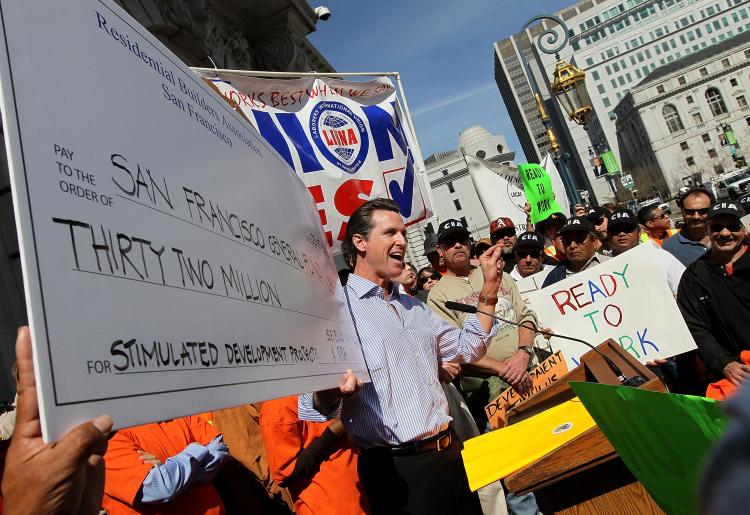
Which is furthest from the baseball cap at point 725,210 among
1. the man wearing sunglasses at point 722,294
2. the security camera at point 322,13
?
the security camera at point 322,13

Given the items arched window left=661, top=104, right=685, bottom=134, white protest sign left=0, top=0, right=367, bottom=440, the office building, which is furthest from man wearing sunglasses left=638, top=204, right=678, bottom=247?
the office building

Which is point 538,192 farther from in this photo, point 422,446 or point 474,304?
point 422,446

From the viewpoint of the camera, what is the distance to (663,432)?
1.20 metres

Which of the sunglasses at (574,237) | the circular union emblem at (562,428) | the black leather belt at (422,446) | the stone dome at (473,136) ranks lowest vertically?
the circular union emblem at (562,428)

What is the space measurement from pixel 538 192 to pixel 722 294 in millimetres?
5684

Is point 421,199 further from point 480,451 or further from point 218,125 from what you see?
point 218,125

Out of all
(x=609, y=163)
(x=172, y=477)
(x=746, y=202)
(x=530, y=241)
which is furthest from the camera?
(x=609, y=163)

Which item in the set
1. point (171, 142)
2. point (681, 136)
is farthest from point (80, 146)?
point (681, 136)

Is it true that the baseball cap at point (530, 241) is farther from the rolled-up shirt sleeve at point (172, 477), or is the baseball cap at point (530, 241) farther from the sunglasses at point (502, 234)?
the rolled-up shirt sleeve at point (172, 477)

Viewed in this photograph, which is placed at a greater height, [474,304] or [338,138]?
[338,138]

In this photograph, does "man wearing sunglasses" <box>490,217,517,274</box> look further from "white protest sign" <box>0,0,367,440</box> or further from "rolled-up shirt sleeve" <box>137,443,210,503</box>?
"white protest sign" <box>0,0,367,440</box>

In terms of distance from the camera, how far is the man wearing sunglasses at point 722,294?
12.7 feet

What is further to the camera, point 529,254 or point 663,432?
point 529,254

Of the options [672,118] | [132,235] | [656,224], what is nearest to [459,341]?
[132,235]
